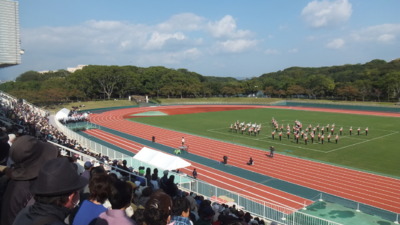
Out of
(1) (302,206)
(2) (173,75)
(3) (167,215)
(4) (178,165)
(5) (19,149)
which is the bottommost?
(1) (302,206)

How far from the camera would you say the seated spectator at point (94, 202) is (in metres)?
2.89

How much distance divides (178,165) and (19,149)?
1235 centimetres

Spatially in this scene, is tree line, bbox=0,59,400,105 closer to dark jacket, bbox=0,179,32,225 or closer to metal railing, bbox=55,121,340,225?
metal railing, bbox=55,121,340,225

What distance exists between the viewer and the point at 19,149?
2.93 meters

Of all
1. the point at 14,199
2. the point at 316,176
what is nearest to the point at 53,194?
the point at 14,199

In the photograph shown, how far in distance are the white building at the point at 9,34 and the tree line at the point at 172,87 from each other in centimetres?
4088

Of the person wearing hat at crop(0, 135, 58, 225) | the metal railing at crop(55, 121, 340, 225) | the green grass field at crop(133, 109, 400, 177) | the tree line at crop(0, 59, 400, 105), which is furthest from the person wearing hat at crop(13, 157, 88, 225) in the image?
the tree line at crop(0, 59, 400, 105)

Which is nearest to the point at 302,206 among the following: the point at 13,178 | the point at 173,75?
the point at 13,178

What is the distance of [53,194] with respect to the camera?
2338 millimetres

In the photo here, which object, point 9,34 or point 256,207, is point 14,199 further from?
point 9,34

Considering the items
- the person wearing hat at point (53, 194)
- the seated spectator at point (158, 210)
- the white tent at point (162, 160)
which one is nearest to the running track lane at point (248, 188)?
the white tent at point (162, 160)

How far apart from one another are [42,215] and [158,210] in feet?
3.66

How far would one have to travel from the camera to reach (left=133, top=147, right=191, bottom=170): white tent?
1508 cm

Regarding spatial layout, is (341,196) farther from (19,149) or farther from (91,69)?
(91,69)
